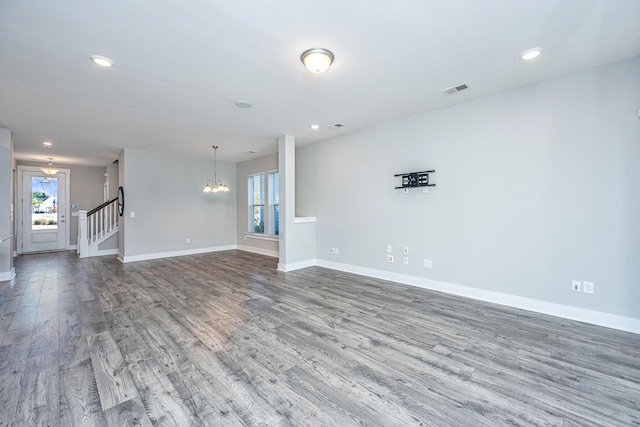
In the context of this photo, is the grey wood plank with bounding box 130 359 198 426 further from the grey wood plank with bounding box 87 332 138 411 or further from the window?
the window

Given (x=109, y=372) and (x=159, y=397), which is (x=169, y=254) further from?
(x=159, y=397)

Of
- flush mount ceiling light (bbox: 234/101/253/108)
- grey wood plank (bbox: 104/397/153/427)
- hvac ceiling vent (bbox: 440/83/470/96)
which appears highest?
flush mount ceiling light (bbox: 234/101/253/108)

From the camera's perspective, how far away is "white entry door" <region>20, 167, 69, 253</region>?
7758 millimetres

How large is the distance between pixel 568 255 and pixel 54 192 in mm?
11950

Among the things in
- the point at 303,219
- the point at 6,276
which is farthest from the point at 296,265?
the point at 6,276

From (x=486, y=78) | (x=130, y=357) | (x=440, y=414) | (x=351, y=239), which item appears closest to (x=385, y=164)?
(x=351, y=239)

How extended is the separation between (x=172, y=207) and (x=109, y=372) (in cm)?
586

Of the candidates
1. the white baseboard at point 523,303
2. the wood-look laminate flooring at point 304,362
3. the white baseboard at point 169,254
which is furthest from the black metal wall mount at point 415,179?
the white baseboard at point 169,254

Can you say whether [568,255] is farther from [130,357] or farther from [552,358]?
[130,357]

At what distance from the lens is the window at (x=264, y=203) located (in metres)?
7.32

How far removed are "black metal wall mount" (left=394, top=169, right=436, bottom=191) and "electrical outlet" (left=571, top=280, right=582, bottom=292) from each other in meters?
1.98

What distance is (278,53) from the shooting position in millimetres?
2613

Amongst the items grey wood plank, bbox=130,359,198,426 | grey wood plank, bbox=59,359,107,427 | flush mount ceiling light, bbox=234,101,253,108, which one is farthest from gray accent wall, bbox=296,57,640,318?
grey wood plank, bbox=59,359,107,427

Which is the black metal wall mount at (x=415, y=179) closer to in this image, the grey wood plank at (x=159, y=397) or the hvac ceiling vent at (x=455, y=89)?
the hvac ceiling vent at (x=455, y=89)
